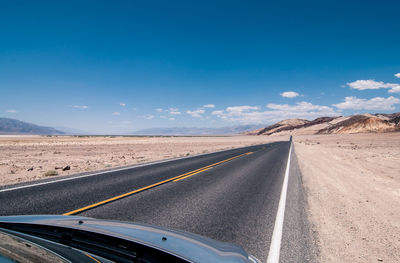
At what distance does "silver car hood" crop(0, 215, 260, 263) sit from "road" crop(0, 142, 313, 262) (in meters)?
1.52

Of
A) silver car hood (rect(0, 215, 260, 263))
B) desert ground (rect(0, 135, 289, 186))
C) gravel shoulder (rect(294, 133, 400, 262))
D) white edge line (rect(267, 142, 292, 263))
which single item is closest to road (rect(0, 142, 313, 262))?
white edge line (rect(267, 142, 292, 263))

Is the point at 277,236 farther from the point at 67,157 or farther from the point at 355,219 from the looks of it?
the point at 67,157

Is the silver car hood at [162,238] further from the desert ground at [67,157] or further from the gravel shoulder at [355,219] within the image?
the desert ground at [67,157]

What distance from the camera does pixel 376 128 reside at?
3509 inches

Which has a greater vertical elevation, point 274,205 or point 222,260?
point 222,260

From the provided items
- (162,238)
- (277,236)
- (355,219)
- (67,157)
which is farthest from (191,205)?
(67,157)

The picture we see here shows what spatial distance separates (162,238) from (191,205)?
11.9ft

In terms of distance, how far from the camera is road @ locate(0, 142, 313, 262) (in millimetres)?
4059

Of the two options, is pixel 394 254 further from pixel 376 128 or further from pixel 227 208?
pixel 376 128

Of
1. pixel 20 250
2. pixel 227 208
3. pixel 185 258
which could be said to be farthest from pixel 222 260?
pixel 227 208

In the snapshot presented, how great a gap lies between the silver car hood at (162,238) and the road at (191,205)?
1.52 m

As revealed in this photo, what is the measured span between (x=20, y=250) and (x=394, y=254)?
4.92 m

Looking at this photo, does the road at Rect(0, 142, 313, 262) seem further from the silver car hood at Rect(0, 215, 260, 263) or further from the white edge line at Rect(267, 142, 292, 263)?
the silver car hood at Rect(0, 215, 260, 263)

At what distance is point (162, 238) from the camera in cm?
218
